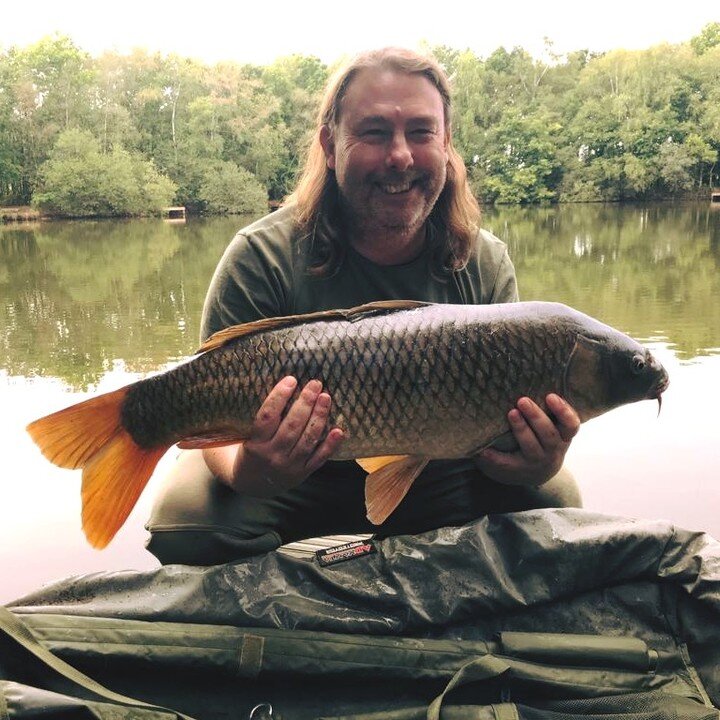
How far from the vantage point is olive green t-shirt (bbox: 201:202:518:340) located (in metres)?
1.53

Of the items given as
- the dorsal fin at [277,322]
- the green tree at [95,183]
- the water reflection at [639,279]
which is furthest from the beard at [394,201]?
the green tree at [95,183]

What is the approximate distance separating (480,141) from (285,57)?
1121cm

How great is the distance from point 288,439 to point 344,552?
229 millimetres

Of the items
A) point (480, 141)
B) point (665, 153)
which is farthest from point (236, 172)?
point (665, 153)

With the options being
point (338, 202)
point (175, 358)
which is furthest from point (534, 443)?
point (175, 358)

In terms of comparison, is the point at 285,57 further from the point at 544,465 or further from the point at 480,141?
the point at 544,465

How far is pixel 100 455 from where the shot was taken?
1.20m

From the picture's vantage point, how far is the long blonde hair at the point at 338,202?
1534 mm

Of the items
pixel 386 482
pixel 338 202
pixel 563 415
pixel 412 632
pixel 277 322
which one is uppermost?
pixel 338 202

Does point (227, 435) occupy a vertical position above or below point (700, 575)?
above

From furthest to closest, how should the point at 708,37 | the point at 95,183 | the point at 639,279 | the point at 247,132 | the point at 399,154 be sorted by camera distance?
the point at 708,37
the point at 247,132
the point at 95,183
the point at 639,279
the point at 399,154

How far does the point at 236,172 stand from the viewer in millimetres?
26422

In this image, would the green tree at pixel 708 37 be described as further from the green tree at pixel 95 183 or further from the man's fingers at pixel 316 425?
the man's fingers at pixel 316 425

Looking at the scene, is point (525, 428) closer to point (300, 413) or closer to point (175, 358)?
point (300, 413)
